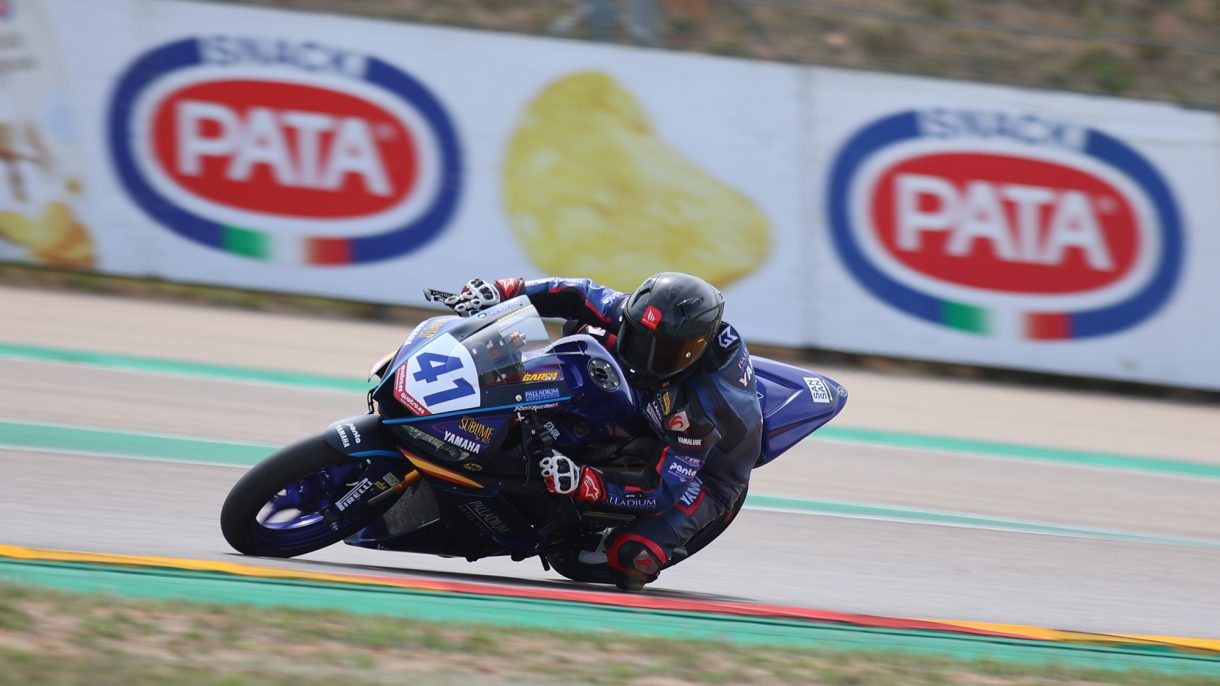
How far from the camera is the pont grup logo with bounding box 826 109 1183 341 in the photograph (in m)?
11.4

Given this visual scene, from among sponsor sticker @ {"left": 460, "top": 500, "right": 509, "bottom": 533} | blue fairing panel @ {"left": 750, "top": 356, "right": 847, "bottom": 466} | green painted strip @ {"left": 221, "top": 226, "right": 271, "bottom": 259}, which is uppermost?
green painted strip @ {"left": 221, "top": 226, "right": 271, "bottom": 259}

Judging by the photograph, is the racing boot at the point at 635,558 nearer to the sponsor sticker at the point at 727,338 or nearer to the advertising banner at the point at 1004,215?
the sponsor sticker at the point at 727,338

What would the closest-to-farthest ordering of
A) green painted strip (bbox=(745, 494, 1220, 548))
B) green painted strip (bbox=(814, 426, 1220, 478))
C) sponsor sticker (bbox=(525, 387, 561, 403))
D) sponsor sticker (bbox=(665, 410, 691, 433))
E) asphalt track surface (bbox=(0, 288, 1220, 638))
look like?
sponsor sticker (bbox=(525, 387, 561, 403)) → sponsor sticker (bbox=(665, 410, 691, 433)) → asphalt track surface (bbox=(0, 288, 1220, 638)) → green painted strip (bbox=(745, 494, 1220, 548)) → green painted strip (bbox=(814, 426, 1220, 478))

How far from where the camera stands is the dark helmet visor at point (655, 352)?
516 centimetres

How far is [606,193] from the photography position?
11438 mm

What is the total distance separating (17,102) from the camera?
36.0 feet

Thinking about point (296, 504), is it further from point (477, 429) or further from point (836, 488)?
point (836, 488)

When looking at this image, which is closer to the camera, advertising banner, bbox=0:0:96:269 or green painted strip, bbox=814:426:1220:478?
green painted strip, bbox=814:426:1220:478

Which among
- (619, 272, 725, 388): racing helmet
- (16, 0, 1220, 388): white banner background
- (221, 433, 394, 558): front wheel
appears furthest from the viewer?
(16, 0, 1220, 388): white banner background

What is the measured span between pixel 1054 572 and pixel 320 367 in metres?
5.15

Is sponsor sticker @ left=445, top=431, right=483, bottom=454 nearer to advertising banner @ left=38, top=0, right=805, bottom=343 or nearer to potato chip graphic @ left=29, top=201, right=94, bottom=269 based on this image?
advertising banner @ left=38, top=0, right=805, bottom=343

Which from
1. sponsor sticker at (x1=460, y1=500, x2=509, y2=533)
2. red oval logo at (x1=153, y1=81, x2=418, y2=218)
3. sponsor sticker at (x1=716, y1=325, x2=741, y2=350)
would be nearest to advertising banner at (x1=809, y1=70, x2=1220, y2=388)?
red oval logo at (x1=153, y1=81, x2=418, y2=218)

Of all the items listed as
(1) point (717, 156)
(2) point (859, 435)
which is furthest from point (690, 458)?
(1) point (717, 156)

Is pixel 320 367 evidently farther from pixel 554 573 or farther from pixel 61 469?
pixel 554 573
